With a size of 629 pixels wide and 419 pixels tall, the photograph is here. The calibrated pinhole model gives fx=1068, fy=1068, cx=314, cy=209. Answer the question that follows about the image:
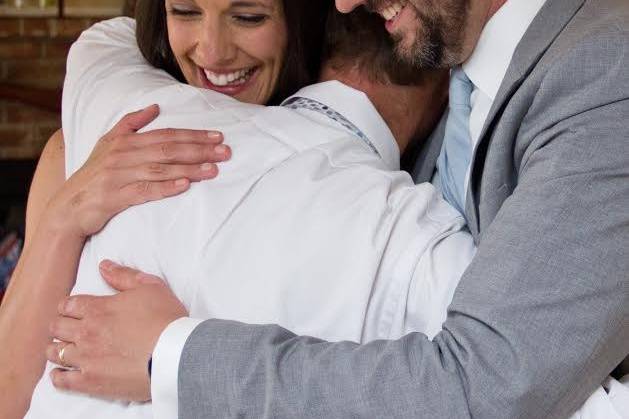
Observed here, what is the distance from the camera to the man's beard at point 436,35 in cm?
169

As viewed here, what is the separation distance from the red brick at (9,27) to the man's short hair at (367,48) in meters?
2.91

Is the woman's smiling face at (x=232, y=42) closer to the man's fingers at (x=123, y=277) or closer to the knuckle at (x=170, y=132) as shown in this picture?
the knuckle at (x=170, y=132)

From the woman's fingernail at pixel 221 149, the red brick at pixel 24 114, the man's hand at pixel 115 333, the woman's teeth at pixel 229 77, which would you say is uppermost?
the woman's fingernail at pixel 221 149

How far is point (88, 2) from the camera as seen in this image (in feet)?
14.9

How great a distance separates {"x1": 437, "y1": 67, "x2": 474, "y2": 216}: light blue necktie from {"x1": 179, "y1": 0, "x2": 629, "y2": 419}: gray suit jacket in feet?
1.06

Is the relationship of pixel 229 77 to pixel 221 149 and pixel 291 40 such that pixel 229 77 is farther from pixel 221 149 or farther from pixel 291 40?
pixel 221 149

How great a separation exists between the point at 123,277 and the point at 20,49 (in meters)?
3.37

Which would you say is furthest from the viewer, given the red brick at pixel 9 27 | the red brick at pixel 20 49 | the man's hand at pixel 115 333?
the red brick at pixel 20 49

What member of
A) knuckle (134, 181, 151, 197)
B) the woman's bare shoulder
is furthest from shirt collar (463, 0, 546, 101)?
the woman's bare shoulder

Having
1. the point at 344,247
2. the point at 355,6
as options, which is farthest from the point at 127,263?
the point at 355,6

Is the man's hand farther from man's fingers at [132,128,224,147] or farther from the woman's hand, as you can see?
man's fingers at [132,128,224,147]

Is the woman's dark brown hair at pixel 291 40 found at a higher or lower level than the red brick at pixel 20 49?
higher

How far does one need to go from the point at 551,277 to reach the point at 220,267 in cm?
44

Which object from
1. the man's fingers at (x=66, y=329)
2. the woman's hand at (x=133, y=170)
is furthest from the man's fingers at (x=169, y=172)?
the man's fingers at (x=66, y=329)
